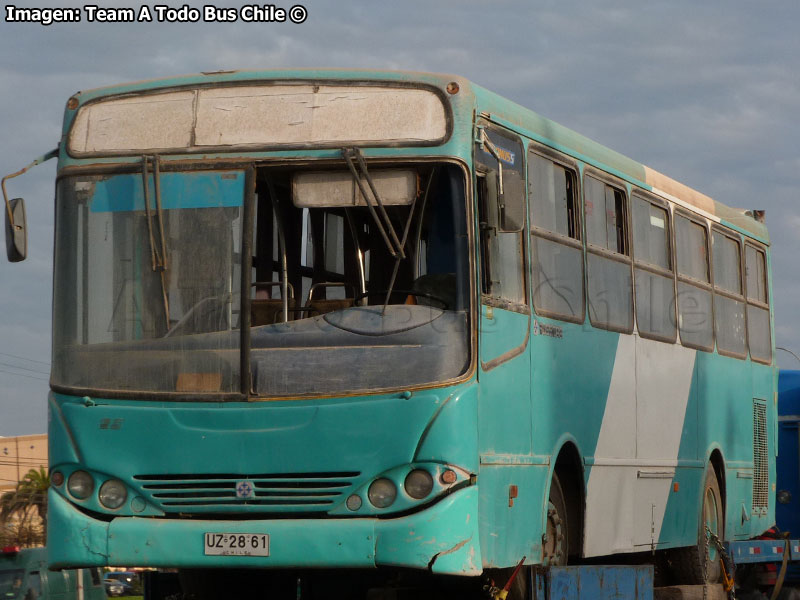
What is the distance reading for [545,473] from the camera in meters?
9.84

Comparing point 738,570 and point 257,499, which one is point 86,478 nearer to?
point 257,499

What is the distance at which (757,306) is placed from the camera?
1548 cm

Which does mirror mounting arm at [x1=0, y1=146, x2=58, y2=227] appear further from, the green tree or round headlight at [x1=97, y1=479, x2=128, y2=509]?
the green tree

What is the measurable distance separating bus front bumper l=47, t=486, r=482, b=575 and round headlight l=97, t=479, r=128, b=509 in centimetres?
10

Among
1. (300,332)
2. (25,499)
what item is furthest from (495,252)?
(25,499)

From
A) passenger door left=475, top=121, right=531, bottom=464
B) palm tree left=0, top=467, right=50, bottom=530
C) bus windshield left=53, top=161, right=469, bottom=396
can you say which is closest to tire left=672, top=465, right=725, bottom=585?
passenger door left=475, top=121, right=531, bottom=464

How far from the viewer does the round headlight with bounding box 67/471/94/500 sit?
8.80m

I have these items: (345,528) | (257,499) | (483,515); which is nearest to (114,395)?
(257,499)

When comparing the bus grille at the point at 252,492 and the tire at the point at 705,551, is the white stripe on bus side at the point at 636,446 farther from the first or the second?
the bus grille at the point at 252,492

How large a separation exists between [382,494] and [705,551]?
561 cm

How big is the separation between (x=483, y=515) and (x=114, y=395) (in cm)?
219

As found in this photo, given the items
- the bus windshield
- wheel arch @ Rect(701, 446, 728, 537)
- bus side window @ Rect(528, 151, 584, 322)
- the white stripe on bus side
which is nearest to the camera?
the bus windshield

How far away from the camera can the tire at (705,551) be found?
13078 mm

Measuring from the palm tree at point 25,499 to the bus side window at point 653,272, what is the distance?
4592cm
